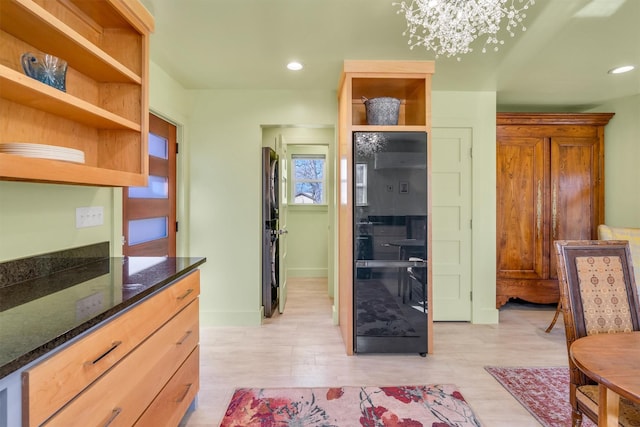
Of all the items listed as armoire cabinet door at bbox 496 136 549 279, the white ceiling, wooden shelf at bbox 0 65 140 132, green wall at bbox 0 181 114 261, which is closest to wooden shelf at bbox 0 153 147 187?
green wall at bbox 0 181 114 261

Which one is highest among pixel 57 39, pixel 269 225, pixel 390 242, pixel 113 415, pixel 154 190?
pixel 57 39

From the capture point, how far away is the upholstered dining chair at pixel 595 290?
1436 millimetres

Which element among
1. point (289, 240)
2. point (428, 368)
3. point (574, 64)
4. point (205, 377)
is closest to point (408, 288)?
point (428, 368)

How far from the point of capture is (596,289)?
1465 millimetres

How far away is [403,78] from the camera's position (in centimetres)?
265

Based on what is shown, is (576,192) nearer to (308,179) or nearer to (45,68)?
(308,179)

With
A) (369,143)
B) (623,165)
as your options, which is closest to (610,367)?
(369,143)

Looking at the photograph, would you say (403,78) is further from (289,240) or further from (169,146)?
(289,240)

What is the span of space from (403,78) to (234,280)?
2.54 meters

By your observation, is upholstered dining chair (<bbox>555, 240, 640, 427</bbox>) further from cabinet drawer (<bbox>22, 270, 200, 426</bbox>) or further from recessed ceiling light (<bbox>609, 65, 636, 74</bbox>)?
recessed ceiling light (<bbox>609, 65, 636, 74</bbox>)

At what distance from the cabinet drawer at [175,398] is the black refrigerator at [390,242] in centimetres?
131

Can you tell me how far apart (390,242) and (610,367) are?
5.43 ft

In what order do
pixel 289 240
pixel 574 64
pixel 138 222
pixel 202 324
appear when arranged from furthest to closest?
1. pixel 289 240
2. pixel 202 324
3. pixel 574 64
4. pixel 138 222

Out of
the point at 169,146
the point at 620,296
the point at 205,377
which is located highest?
the point at 169,146
